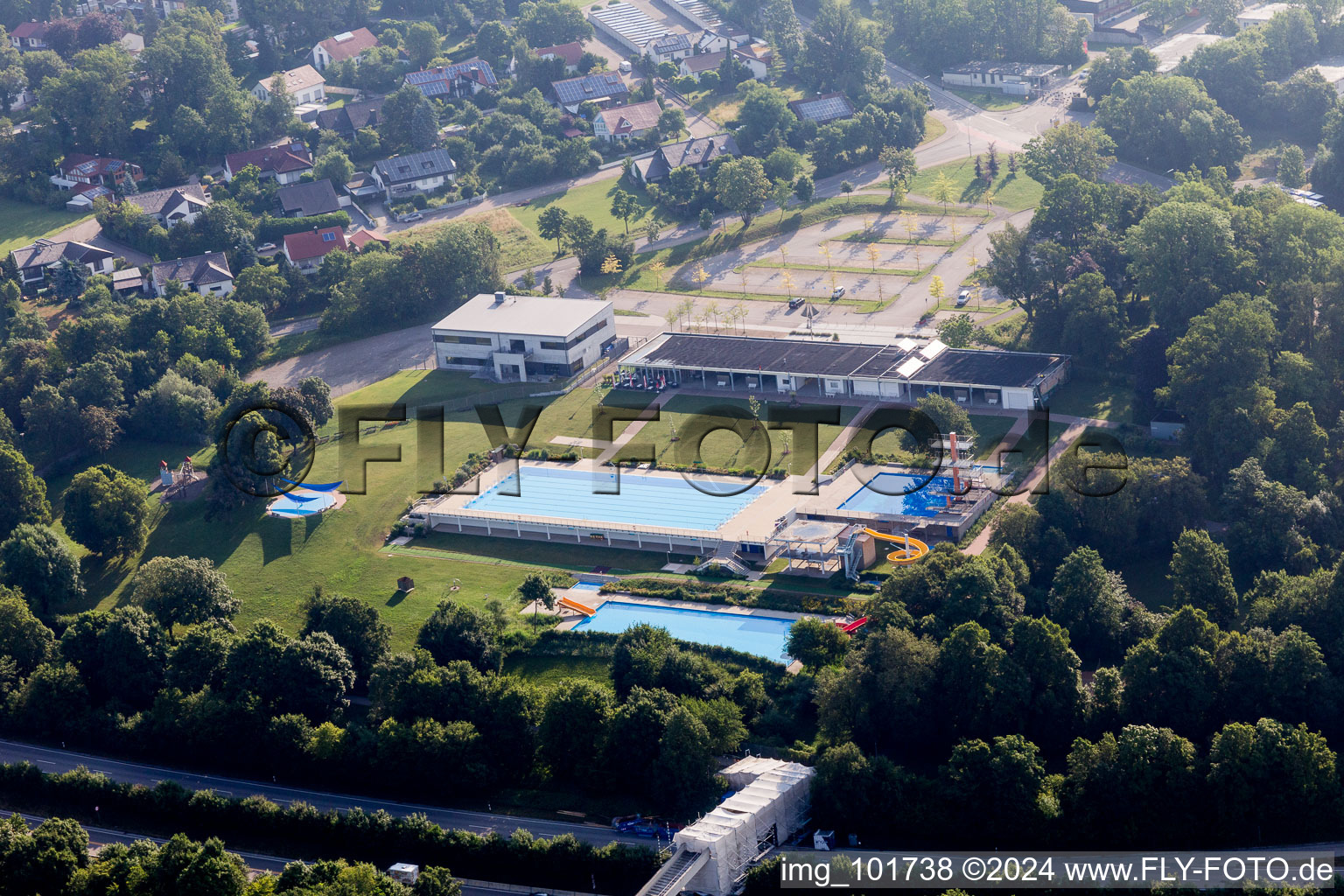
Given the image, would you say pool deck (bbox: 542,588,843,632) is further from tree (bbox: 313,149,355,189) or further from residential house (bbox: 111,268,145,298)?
tree (bbox: 313,149,355,189)

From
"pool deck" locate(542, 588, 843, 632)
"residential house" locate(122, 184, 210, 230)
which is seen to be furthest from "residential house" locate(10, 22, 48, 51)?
"pool deck" locate(542, 588, 843, 632)

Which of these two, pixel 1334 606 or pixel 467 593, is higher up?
pixel 1334 606

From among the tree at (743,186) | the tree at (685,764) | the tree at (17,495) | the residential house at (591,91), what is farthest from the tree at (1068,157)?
the tree at (17,495)

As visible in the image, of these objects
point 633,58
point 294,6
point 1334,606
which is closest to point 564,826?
point 1334,606

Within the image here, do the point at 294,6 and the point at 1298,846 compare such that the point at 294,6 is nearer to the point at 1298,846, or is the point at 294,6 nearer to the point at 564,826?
the point at 564,826

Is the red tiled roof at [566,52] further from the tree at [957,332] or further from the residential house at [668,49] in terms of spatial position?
the tree at [957,332]

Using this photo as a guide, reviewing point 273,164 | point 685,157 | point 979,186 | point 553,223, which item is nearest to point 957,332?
point 979,186
